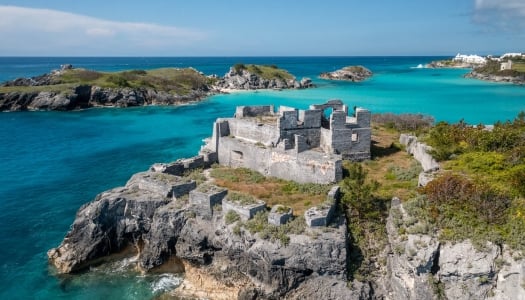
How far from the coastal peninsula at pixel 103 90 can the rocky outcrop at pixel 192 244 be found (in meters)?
57.4

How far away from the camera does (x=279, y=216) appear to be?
19.0 meters

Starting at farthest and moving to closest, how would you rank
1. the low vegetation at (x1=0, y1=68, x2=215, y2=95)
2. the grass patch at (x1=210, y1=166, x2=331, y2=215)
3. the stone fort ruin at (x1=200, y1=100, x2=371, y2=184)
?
the low vegetation at (x1=0, y1=68, x2=215, y2=95)
the stone fort ruin at (x1=200, y1=100, x2=371, y2=184)
the grass patch at (x1=210, y1=166, x2=331, y2=215)

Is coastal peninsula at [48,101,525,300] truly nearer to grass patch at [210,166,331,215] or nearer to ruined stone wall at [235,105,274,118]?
grass patch at [210,166,331,215]

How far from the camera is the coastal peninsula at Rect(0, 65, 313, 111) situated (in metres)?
74.7

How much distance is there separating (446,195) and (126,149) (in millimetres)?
35472

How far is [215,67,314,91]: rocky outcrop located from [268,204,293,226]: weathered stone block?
8395 centimetres

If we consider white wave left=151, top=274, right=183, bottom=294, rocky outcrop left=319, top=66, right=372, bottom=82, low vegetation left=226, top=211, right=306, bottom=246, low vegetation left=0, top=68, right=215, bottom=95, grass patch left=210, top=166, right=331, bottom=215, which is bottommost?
white wave left=151, top=274, right=183, bottom=294

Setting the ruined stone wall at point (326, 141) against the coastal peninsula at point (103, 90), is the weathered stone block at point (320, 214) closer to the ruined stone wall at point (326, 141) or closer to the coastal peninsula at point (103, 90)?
the ruined stone wall at point (326, 141)

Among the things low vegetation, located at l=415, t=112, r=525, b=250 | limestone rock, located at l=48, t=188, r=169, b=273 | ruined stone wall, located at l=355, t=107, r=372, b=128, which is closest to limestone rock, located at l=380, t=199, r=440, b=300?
low vegetation, located at l=415, t=112, r=525, b=250

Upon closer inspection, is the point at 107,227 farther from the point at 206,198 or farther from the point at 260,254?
the point at 260,254

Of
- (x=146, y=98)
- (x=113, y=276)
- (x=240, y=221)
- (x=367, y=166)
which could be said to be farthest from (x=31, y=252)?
(x=146, y=98)

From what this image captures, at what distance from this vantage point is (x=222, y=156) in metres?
29.7

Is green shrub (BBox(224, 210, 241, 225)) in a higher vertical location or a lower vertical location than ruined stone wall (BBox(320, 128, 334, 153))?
lower

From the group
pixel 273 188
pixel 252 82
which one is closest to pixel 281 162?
pixel 273 188
